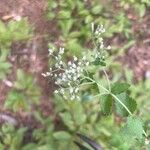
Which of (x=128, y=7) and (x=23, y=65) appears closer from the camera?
(x=23, y=65)

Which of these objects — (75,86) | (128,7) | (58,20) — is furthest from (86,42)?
(75,86)

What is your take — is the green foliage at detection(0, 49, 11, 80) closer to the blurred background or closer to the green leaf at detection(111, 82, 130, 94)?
the blurred background

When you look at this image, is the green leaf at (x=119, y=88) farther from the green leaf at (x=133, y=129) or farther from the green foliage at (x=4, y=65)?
the green foliage at (x=4, y=65)

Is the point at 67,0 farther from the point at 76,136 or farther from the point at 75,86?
the point at 75,86

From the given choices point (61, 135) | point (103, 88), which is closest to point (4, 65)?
point (61, 135)

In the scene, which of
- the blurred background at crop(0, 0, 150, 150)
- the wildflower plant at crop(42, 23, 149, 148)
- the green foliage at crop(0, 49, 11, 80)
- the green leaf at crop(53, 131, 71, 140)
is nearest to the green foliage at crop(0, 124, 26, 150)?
the blurred background at crop(0, 0, 150, 150)

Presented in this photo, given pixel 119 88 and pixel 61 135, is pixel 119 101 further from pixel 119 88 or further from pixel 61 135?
pixel 61 135

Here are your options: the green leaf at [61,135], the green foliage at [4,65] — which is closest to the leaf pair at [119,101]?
the green leaf at [61,135]
